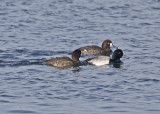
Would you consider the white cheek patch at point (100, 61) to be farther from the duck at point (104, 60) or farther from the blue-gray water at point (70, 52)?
the blue-gray water at point (70, 52)

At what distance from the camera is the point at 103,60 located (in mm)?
19312

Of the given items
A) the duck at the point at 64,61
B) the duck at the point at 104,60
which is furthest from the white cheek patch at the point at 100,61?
the duck at the point at 64,61

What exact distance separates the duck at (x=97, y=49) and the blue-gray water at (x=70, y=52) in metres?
0.58

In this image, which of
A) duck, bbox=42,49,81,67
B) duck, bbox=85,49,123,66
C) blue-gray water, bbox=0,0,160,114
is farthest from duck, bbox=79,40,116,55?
duck, bbox=42,49,81,67

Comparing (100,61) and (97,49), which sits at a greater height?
(97,49)

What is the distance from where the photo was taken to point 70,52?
67.9ft

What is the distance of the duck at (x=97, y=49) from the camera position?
827 inches

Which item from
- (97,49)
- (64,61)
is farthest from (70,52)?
(64,61)

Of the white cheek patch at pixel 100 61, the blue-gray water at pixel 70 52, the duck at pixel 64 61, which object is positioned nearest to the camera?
the blue-gray water at pixel 70 52

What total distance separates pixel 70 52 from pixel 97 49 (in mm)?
1391

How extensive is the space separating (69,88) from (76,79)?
131 centimetres

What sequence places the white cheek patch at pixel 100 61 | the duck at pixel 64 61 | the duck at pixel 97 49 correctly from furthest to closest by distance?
the duck at pixel 97 49
the white cheek patch at pixel 100 61
the duck at pixel 64 61

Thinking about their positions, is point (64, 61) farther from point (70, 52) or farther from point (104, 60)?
point (70, 52)

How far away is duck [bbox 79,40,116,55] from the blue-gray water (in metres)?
0.58
